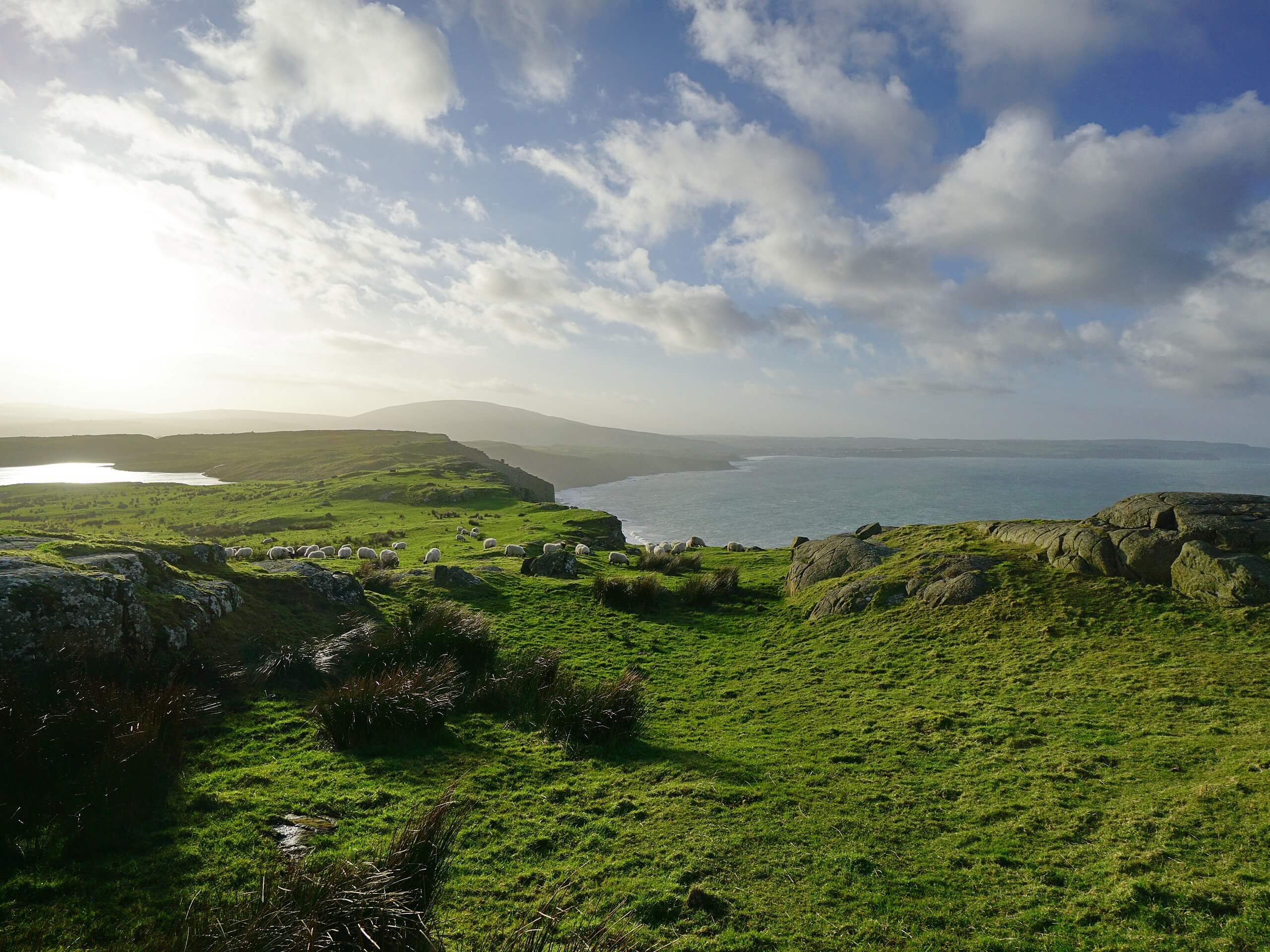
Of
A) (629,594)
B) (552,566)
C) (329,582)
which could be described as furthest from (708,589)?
(329,582)

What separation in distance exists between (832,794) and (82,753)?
812cm

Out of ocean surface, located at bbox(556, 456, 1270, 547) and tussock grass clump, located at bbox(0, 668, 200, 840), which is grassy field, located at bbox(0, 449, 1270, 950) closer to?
tussock grass clump, located at bbox(0, 668, 200, 840)

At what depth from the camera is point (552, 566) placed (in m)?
20.5

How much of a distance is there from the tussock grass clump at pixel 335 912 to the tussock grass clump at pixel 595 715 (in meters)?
4.02

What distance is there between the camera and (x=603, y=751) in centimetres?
802

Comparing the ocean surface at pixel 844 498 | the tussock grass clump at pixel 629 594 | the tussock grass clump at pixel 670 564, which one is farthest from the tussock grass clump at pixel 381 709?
the ocean surface at pixel 844 498

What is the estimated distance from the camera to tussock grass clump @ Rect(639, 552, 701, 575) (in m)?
23.3

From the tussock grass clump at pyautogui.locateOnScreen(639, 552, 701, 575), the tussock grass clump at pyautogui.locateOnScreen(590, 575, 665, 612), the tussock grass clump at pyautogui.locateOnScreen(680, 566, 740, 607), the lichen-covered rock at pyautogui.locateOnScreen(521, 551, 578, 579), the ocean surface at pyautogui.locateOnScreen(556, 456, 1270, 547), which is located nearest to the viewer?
the tussock grass clump at pyautogui.locateOnScreen(590, 575, 665, 612)

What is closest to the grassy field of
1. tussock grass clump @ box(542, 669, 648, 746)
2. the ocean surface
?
tussock grass clump @ box(542, 669, 648, 746)

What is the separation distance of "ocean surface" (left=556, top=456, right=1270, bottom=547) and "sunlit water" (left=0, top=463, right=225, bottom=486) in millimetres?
70881

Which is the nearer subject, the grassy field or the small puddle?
the grassy field

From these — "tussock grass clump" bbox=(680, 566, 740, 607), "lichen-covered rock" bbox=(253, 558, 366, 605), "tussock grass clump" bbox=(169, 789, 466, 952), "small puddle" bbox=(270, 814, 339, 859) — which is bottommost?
"tussock grass clump" bbox=(680, 566, 740, 607)

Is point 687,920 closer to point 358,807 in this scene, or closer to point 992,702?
point 358,807

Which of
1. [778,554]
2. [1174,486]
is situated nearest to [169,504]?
[778,554]
